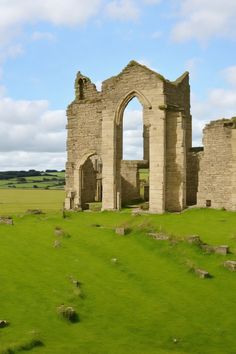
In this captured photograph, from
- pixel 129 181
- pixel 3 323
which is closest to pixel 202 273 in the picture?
pixel 3 323

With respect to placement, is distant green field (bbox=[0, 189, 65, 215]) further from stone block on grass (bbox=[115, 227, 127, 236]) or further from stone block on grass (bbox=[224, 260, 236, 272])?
stone block on grass (bbox=[224, 260, 236, 272])

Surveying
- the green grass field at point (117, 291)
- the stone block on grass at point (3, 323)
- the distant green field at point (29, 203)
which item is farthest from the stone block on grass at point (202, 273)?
the distant green field at point (29, 203)

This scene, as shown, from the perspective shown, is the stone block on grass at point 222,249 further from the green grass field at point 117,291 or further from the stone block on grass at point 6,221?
the stone block on grass at point 6,221

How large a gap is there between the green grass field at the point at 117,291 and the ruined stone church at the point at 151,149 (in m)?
5.74

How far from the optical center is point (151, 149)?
36.3 metres

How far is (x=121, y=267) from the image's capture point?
2273 centimetres

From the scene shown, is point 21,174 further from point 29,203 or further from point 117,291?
point 117,291

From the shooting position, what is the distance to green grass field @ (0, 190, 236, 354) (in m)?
15.3

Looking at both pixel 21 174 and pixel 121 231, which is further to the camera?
pixel 21 174

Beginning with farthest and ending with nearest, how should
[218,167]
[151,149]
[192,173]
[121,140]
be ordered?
[121,140] → [192,173] → [151,149] → [218,167]

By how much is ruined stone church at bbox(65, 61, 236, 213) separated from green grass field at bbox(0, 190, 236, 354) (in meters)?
5.74

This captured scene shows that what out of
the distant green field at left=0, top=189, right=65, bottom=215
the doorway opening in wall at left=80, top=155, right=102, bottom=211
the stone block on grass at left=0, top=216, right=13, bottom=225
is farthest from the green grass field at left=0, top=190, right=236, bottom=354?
the distant green field at left=0, top=189, right=65, bottom=215

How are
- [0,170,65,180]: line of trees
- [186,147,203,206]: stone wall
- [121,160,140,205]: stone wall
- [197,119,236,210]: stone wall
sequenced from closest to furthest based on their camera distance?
[197,119,236,210]: stone wall < [186,147,203,206]: stone wall < [121,160,140,205]: stone wall < [0,170,65,180]: line of trees

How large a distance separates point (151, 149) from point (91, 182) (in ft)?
33.3
